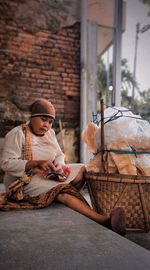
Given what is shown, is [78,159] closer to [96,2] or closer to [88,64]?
[88,64]

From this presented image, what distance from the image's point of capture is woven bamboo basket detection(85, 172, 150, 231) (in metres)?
1.89

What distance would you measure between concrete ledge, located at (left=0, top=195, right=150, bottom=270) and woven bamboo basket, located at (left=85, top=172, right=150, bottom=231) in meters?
0.24

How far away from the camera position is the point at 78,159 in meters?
4.74

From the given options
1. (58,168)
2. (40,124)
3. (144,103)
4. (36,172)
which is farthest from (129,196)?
(144,103)

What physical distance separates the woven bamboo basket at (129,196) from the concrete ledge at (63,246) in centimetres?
24

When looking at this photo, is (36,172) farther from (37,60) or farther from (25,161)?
(37,60)

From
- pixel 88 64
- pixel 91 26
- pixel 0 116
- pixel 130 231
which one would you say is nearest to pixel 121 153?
pixel 130 231

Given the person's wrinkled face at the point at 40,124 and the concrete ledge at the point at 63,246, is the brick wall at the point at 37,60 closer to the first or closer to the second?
the person's wrinkled face at the point at 40,124

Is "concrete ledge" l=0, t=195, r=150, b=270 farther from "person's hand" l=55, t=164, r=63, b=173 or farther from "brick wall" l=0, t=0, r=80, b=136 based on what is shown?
"brick wall" l=0, t=0, r=80, b=136

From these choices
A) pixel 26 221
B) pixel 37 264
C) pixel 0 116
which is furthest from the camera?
pixel 0 116

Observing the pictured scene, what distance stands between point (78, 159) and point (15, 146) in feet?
8.53

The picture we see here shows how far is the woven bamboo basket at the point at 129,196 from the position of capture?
1.89m

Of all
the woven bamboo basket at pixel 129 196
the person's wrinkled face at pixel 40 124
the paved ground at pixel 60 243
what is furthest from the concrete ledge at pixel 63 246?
the person's wrinkled face at pixel 40 124

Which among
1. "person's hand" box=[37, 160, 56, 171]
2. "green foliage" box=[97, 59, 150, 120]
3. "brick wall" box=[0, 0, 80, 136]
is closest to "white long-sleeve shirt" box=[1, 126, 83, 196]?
"person's hand" box=[37, 160, 56, 171]
